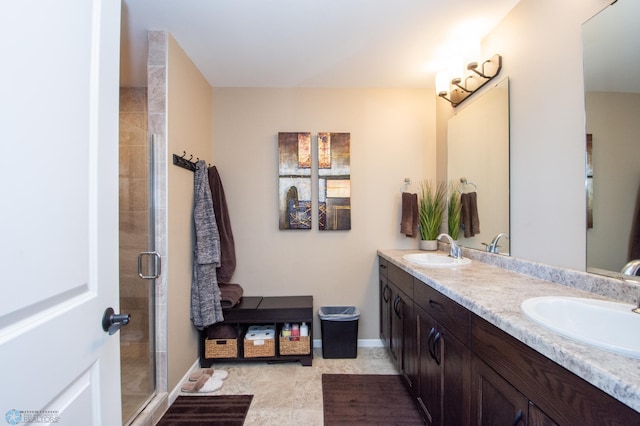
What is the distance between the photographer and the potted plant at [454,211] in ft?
7.47

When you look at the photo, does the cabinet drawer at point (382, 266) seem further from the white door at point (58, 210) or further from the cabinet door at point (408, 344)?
the white door at point (58, 210)

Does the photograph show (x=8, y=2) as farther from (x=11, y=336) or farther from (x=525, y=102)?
(x=525, y=102)

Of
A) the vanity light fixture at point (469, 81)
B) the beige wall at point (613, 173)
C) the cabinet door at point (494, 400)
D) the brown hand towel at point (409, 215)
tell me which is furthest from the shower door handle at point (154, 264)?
the vanity light fixture at point (469, 81)

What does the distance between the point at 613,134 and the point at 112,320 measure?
6.29 ft

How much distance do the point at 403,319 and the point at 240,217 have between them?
1.71 metres

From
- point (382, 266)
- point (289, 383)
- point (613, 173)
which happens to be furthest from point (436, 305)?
point (289, 383)

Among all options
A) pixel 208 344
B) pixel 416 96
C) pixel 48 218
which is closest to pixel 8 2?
pixel 48 218

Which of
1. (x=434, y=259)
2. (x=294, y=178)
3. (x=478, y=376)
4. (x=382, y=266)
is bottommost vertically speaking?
(x=478, y=376)

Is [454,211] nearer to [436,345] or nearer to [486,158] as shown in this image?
[486,158]

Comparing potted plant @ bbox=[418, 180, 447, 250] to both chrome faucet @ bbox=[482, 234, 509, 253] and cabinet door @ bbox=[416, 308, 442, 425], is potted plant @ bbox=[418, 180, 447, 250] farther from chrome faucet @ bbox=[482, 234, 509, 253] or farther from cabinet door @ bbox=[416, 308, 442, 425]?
cabinet door @ bbox=[416, 308, 442, 425]

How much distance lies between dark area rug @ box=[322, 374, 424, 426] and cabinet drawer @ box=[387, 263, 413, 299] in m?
0.74

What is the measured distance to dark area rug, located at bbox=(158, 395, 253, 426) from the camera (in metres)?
1.69

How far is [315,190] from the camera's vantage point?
2.63 m

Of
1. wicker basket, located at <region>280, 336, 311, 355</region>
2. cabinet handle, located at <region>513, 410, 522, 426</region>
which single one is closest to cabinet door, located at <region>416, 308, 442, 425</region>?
cabinet handle, located at <region>513, 410, 522, 426</region>
